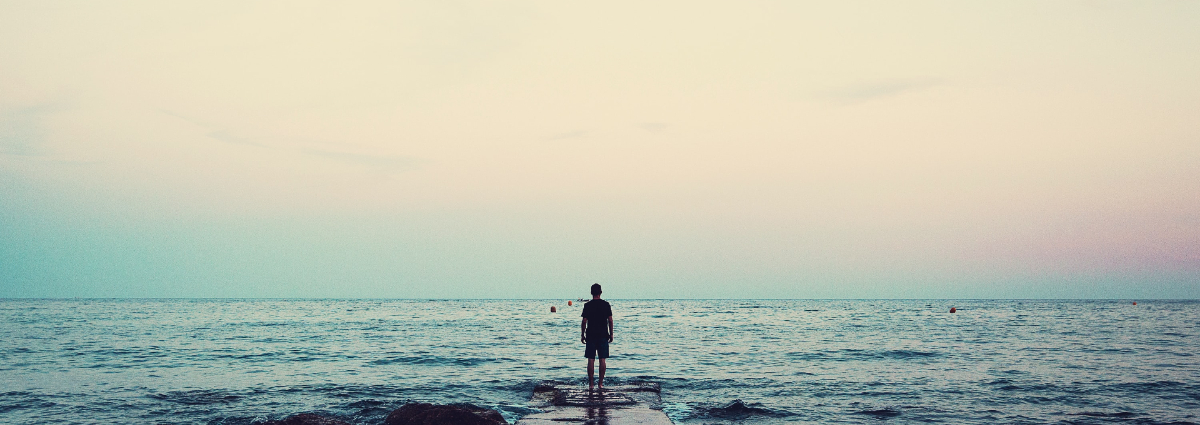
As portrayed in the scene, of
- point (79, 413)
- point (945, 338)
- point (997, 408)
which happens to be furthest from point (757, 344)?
point (79, 413)

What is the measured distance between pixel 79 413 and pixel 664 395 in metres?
10.9

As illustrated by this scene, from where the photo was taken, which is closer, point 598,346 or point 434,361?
point 598,346

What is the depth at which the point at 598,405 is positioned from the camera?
12453 millimetres

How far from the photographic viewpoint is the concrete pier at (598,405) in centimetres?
1093

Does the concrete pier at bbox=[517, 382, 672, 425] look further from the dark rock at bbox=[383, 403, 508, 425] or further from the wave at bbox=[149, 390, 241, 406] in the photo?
the wave at bbox=[149, 390, 241, 406]

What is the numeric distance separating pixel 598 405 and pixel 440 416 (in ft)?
9.49

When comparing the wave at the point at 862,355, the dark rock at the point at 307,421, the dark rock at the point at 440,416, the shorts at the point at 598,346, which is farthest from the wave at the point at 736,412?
the wave at the point at 862,355

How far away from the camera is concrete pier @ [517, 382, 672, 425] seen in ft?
35.9

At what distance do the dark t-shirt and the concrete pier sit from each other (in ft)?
3.59

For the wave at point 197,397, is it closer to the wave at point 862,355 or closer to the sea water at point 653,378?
the sea water at point 653,378

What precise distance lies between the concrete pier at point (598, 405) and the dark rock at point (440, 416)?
524 millimetres

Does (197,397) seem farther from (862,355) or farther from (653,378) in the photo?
(862,355)

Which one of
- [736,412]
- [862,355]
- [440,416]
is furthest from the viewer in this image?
[862,355]

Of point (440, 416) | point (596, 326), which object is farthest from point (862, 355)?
point (440, 416)
